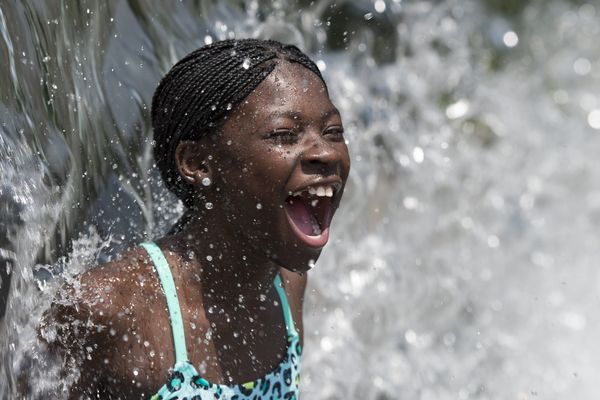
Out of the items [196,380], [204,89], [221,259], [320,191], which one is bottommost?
[196,380]

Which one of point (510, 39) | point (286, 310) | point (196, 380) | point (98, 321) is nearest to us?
point (98, 321)

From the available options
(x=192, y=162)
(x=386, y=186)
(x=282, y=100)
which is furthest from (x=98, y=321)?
(x=386, y=186)

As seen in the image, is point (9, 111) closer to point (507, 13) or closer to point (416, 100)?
point (416, 100)

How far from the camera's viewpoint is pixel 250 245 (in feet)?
9.11

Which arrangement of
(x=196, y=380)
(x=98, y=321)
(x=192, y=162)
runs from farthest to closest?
(x=192, y=162) < (x=196, y=380) < (x=98, y=321)

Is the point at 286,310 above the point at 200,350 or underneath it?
underneath

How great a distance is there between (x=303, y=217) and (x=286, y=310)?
45 cm

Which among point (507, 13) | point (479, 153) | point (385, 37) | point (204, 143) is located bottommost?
point (507, 13)

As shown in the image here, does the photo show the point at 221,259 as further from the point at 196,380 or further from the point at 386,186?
the point at 386,186

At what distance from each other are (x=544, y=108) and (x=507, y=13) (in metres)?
1.78

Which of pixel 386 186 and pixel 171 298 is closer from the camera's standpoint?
pixel 171 298

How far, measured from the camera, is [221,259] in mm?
2834

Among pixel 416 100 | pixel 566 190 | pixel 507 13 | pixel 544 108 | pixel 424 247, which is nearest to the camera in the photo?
pixel 424 247

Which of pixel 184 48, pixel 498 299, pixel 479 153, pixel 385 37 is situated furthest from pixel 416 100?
pixel 184 48
